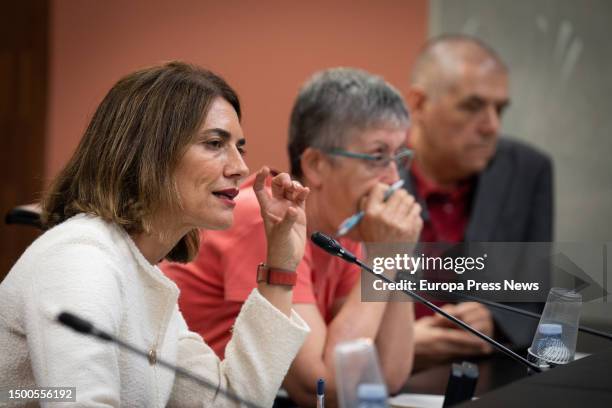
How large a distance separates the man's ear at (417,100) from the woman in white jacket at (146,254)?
1577 mm

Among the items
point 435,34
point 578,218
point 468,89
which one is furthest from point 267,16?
point 578,218

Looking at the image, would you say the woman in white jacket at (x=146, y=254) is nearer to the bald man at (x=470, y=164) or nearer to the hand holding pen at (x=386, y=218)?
the hand holding pen at (x=386, y=218)

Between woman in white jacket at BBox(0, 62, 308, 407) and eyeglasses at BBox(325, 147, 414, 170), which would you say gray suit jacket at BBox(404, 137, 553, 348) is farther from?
woman in white jacket at BBox(0, 62, 308, 407)

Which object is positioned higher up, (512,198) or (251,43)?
(251,43)

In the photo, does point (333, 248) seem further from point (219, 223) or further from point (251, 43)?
point (251, 43)

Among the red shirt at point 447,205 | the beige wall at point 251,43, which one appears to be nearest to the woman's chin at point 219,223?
the red shirt at point 447,205

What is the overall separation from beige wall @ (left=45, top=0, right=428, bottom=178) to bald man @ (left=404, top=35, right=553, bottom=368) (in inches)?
17.4

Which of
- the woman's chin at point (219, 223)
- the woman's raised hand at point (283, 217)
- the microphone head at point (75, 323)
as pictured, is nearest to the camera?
the microphone head at point (75, 323)

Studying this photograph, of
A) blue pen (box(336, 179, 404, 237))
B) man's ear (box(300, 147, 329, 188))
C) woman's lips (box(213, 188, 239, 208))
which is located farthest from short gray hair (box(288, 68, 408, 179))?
woman's lips (box(213, 188, 239, 208))

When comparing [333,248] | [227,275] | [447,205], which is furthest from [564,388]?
[447,205]

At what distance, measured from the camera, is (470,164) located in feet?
10.2

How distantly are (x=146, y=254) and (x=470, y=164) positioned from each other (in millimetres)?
1806

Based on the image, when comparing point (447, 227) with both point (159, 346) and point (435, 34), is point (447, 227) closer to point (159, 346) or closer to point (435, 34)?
point (435, 34)

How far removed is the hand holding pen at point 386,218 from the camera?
6.97ft
